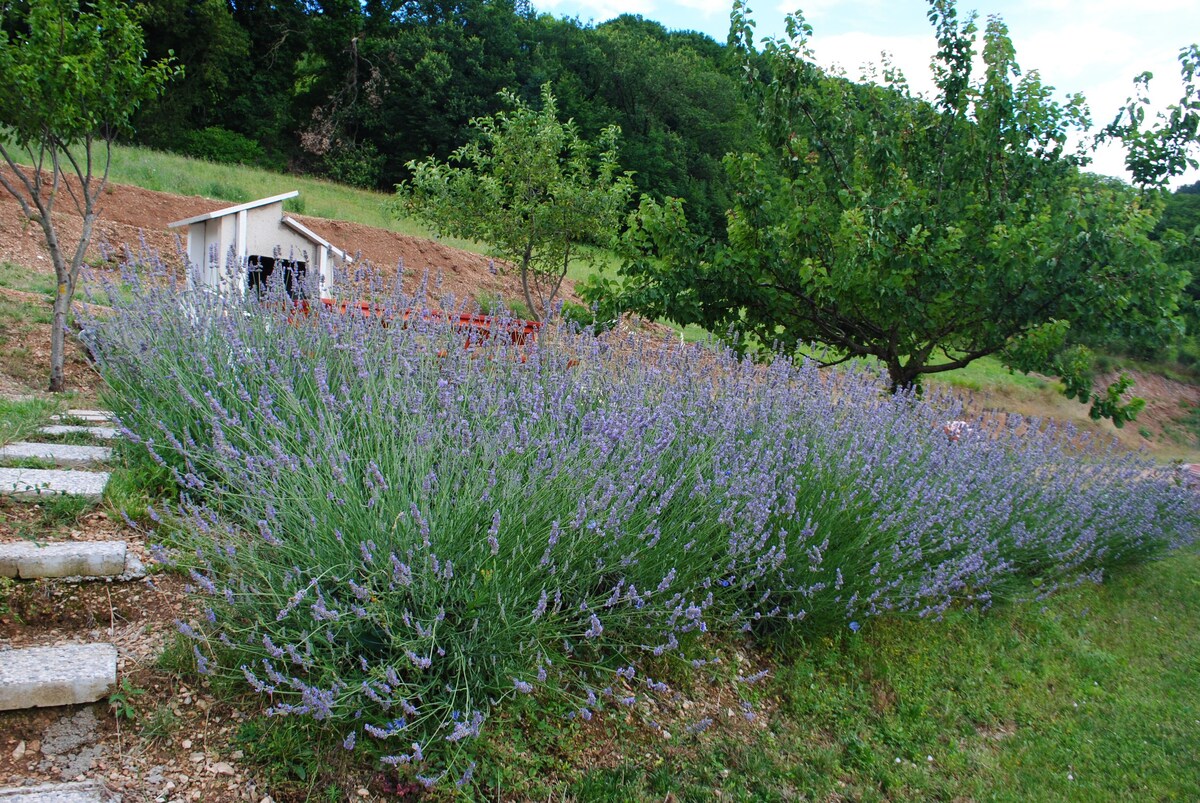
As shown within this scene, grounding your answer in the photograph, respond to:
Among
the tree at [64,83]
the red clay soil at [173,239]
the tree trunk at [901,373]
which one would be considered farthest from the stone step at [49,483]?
the red clay soil at [173,239]

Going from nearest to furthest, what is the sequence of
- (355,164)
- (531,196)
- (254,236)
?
(254,236)
(531,196)
(355,164)

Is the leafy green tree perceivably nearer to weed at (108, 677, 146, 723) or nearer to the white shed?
the white shed

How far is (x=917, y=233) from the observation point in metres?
6.49

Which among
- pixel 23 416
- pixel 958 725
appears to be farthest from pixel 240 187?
pixel 958 725

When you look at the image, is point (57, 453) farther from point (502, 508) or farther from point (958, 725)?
point (958, 725)

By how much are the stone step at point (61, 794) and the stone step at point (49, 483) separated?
142 cm

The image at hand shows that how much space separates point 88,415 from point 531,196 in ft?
32.1

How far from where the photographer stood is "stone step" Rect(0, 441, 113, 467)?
11.7ft

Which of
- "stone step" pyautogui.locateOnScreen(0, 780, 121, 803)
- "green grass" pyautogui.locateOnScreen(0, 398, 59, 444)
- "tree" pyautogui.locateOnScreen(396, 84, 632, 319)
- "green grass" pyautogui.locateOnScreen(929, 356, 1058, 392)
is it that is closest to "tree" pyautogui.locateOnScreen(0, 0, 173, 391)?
"green grass" pyautogui.locateOnScreen(0, 398, 59, 444)

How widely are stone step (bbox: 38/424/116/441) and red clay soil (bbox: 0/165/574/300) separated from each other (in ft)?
25.3

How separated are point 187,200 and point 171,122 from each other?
14.6 metres

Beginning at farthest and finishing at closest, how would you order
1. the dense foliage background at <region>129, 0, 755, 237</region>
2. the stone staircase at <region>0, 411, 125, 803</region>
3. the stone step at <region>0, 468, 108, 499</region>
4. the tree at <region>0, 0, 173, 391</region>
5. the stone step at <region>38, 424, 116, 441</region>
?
1. the dense foliage background at <region>129, 0, 755, 237</region>
2. the tree at <region>0, 0, 173, 391</region>
3. the stone step at <region>38, 424, 116, 441</region>
4. the stone step at <region>0, 468, 108, 499</region>
5. the stone staircase at <region>0, 411, 125, 803</region>

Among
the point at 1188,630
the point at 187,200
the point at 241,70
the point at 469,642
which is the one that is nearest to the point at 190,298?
the point at 469,642

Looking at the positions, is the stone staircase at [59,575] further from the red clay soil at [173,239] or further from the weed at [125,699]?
the red clay soil at [173,239]
